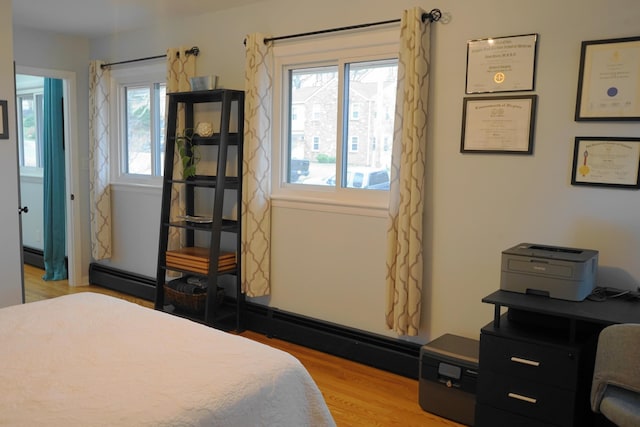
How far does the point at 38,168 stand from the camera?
604 cm

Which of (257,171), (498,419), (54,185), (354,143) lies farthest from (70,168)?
(498,419)

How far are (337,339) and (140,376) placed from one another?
1983 millimetres

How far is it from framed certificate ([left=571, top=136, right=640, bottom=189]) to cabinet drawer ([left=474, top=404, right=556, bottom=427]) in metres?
1.16

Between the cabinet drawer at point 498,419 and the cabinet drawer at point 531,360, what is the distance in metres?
0.18

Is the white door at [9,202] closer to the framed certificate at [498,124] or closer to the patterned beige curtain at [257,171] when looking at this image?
the patterned beige curtain at [257,171]

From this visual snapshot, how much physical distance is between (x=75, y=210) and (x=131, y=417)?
417 centimetres

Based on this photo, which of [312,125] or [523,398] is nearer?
A: [523,398]

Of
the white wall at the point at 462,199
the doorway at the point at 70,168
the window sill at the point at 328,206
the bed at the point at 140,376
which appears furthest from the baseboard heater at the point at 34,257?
the bed at the point at 140,376

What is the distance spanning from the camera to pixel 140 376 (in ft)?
5.31

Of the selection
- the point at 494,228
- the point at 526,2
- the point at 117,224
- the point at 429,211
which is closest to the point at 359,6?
the point at 526,2

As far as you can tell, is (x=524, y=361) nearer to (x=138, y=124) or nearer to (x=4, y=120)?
(x=4, y=120)

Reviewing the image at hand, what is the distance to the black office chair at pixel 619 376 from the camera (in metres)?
1.70

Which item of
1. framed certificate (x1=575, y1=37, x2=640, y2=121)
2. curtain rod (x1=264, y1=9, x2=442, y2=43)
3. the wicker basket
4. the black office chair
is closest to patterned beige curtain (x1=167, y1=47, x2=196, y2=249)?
the wicker basket

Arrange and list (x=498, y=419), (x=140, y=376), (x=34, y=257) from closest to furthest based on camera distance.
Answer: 1. (x=140, y=376)
2. (x=498, y=419)
3. (x=34, y=257)
